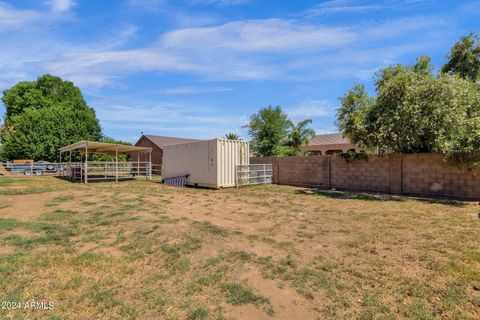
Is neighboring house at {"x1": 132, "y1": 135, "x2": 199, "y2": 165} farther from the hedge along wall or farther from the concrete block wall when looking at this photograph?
the concrete block wall

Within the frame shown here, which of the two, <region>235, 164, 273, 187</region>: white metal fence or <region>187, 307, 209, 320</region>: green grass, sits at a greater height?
<region>235, 164, 273, 187</region>: white metal fence

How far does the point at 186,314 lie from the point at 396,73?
45.8 feet

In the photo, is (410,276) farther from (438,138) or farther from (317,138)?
(317,138)

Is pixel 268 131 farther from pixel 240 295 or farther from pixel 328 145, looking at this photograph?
pixel 240 295

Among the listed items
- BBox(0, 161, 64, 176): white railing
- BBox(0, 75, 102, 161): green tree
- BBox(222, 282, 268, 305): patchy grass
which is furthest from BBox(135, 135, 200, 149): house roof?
BBox(222, 282, 268, 305): patchy grass

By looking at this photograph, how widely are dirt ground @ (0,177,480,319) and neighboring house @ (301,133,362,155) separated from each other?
20.2 m

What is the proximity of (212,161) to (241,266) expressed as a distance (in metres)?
11.1

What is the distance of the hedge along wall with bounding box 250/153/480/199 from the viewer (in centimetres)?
1049

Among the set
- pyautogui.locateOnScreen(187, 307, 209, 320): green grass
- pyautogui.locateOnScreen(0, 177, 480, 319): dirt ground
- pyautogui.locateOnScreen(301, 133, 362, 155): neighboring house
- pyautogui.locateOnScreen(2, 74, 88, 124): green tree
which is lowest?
pyautogui.locateOnScreen(187, 307, 209, 320): green grass

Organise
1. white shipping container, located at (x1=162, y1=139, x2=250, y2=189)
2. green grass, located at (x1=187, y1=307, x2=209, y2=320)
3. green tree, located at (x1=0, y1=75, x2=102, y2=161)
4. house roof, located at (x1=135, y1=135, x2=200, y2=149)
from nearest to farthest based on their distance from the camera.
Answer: green grass, located at (x1=187, y1=307, x2=209, y2=320), white shipping container, located at (x1=162, y1=139, x2=250, y2=189), green tree, located at (x1=0, y1=75, x2=102, y2=161), house roof, located at (x1=135, y1=135, x2=200, y2=149)

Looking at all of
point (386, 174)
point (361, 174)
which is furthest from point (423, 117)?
point (361, 174)

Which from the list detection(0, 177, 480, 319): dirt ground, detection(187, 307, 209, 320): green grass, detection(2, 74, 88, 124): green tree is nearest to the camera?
detection(187, 307, 209, 320): green grass

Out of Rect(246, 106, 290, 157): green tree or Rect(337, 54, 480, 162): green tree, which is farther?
Rect(246, 106, 290, 157): green tree

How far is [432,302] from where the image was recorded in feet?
10.4
